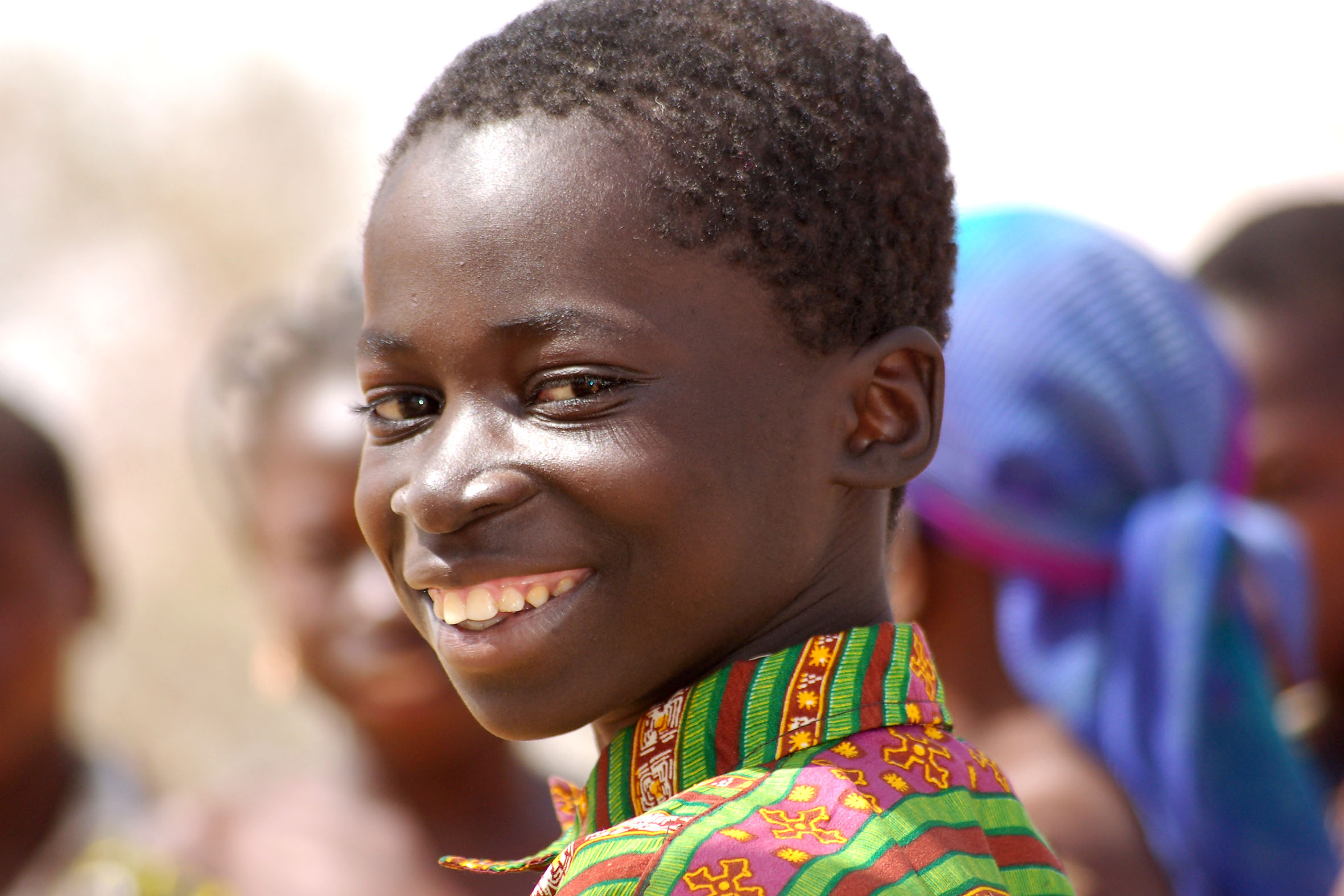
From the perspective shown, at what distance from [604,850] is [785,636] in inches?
13.5

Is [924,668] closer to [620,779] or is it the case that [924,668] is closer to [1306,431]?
[620,779]

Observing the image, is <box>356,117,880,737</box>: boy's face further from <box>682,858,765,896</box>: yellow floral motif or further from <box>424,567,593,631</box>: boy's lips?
<box>682,858,765,896</box>: yellow floral motif

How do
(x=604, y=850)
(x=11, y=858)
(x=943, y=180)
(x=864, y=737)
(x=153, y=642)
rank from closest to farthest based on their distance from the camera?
(x=604, y=850)
(x=864, y=737)
(x=943, y=180)
(x=11, y=858)
(x=153, y=642)

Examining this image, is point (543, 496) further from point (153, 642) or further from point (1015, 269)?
point (153, 642)

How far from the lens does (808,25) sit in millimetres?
1510

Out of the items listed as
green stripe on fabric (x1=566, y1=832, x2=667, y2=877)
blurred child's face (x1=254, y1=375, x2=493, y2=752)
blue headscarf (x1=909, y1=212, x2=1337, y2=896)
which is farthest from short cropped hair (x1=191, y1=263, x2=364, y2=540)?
green stripe on fabric (x1=566, y1=832, x2=667, y2=877)

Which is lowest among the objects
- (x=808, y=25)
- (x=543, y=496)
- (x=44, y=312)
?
(x=44, y=312)

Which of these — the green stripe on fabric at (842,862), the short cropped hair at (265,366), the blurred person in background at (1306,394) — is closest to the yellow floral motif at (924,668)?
the green stripe on fabric at (842,862)

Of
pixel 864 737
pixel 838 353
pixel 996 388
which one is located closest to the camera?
pixel 864 737

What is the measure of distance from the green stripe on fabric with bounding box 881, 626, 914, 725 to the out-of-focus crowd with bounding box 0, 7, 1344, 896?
0.92ft

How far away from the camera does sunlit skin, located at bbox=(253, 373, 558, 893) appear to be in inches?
129

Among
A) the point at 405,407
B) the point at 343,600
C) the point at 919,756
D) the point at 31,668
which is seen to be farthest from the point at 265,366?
the point at 919,756

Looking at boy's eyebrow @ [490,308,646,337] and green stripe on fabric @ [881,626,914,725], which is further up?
boy's eyebrow @ [490,308,646,337]

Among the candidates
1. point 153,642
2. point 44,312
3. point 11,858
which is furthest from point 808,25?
point 44,312
